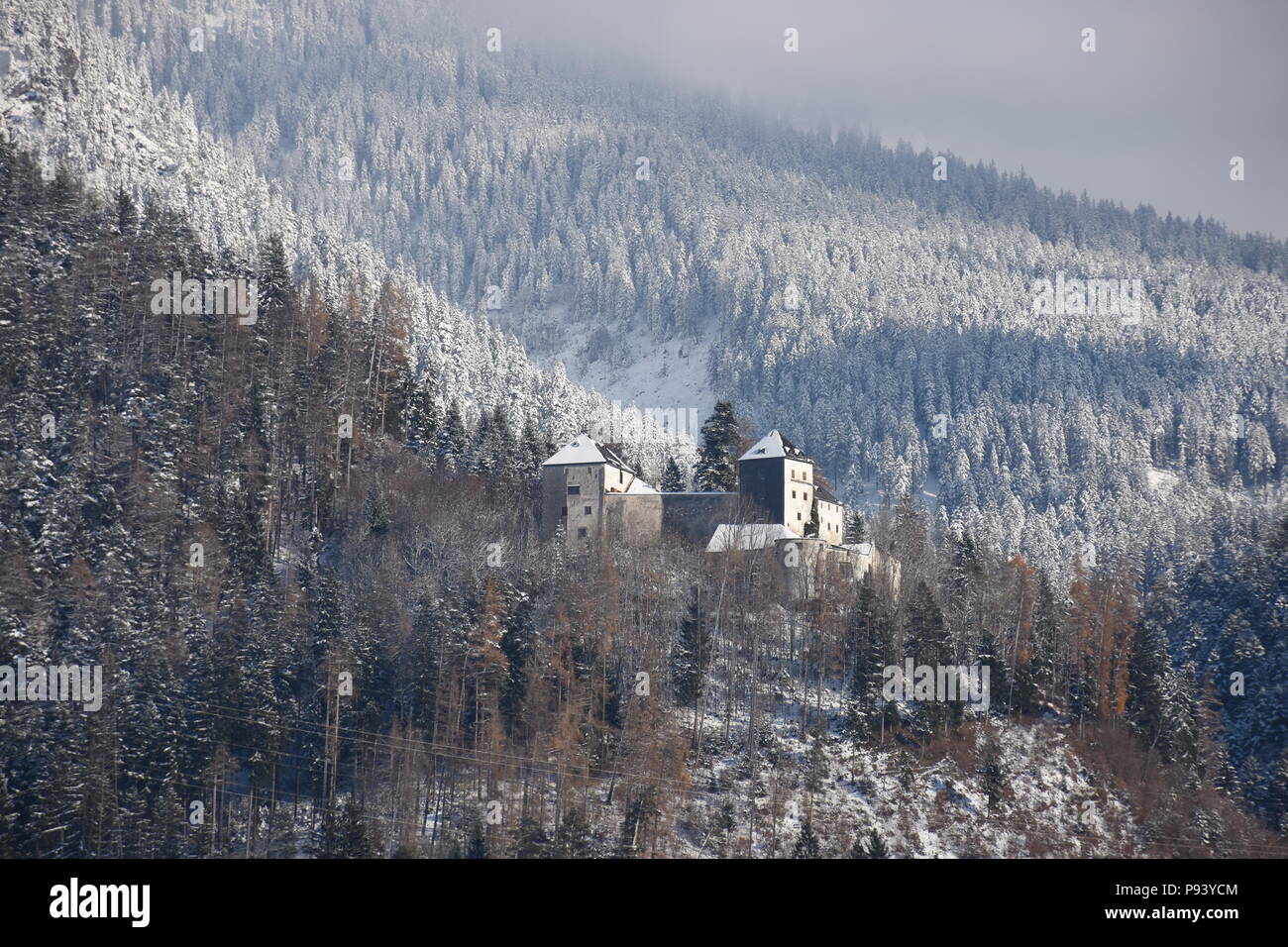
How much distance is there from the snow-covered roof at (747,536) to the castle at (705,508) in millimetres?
60

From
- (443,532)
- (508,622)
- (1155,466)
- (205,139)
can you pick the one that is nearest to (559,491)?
(443,532)

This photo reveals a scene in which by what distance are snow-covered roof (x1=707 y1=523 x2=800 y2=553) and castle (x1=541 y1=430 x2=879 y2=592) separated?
6cm

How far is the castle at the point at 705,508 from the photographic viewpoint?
85.8 m

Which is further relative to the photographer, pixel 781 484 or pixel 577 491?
pixel 781 484

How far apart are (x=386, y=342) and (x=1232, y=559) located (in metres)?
71.6

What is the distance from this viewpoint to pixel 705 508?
89.4m

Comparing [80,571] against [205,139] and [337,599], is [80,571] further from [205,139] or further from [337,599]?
[205,139]

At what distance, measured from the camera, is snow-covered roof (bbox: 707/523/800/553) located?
278 ft

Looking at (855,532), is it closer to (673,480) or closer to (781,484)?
(781,484)

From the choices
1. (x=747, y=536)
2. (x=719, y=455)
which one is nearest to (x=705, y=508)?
(x=747, y=536)

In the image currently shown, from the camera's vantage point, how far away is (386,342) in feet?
318

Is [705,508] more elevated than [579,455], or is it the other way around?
[579,455]

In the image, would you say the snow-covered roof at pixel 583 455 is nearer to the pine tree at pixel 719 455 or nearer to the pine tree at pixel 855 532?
the pine tree at pixel 719 455

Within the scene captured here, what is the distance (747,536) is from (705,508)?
195 inches
